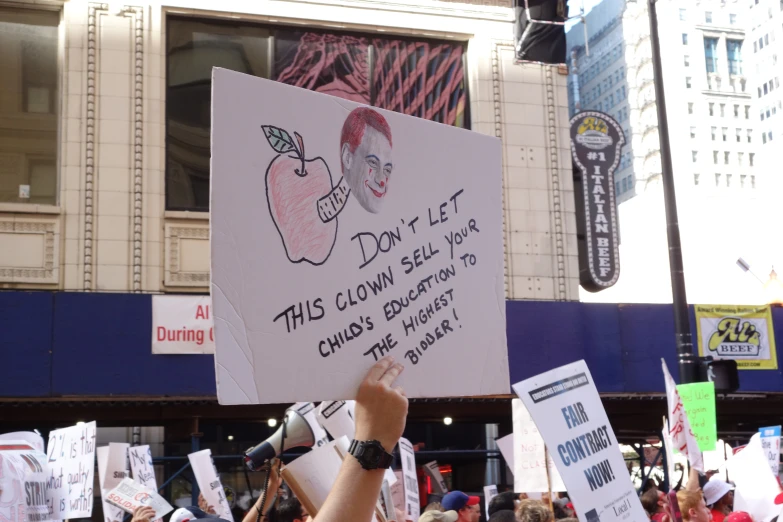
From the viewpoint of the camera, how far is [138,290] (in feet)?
51.6

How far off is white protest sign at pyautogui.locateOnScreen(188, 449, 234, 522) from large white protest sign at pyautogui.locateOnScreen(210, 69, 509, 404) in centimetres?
733

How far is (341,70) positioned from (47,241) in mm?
5594

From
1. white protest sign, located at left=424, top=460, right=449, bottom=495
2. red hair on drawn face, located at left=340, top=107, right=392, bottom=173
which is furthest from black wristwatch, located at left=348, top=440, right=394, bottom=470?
white protest sign, located at left=424, top=460, right=449, bottom=495

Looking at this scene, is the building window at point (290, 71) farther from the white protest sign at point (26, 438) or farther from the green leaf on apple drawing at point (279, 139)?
the green leaf on apple drawing at point (279, 139)

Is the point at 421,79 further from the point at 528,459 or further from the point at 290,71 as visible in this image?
the point at 528,459

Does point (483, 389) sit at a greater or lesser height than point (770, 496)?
greater

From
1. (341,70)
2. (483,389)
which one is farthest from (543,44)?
(483,389)

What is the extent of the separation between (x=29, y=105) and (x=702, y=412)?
11428mm

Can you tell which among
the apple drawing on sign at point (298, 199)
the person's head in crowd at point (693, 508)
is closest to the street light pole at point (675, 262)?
the person's head in crowd at point (693, 508)

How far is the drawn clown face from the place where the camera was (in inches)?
141

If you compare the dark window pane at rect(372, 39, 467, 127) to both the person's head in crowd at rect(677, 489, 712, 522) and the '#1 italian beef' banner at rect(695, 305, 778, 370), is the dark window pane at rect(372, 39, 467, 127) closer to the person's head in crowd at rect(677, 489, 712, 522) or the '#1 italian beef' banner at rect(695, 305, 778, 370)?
the '#1 italian beef' banner at rect(695, 305, 778, 370)

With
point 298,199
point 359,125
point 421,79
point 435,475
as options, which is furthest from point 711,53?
point 298,199

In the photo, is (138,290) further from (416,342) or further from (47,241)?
(416,342)

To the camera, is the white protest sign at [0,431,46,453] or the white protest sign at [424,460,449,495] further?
the white protest sign at [424,460,449,495]
